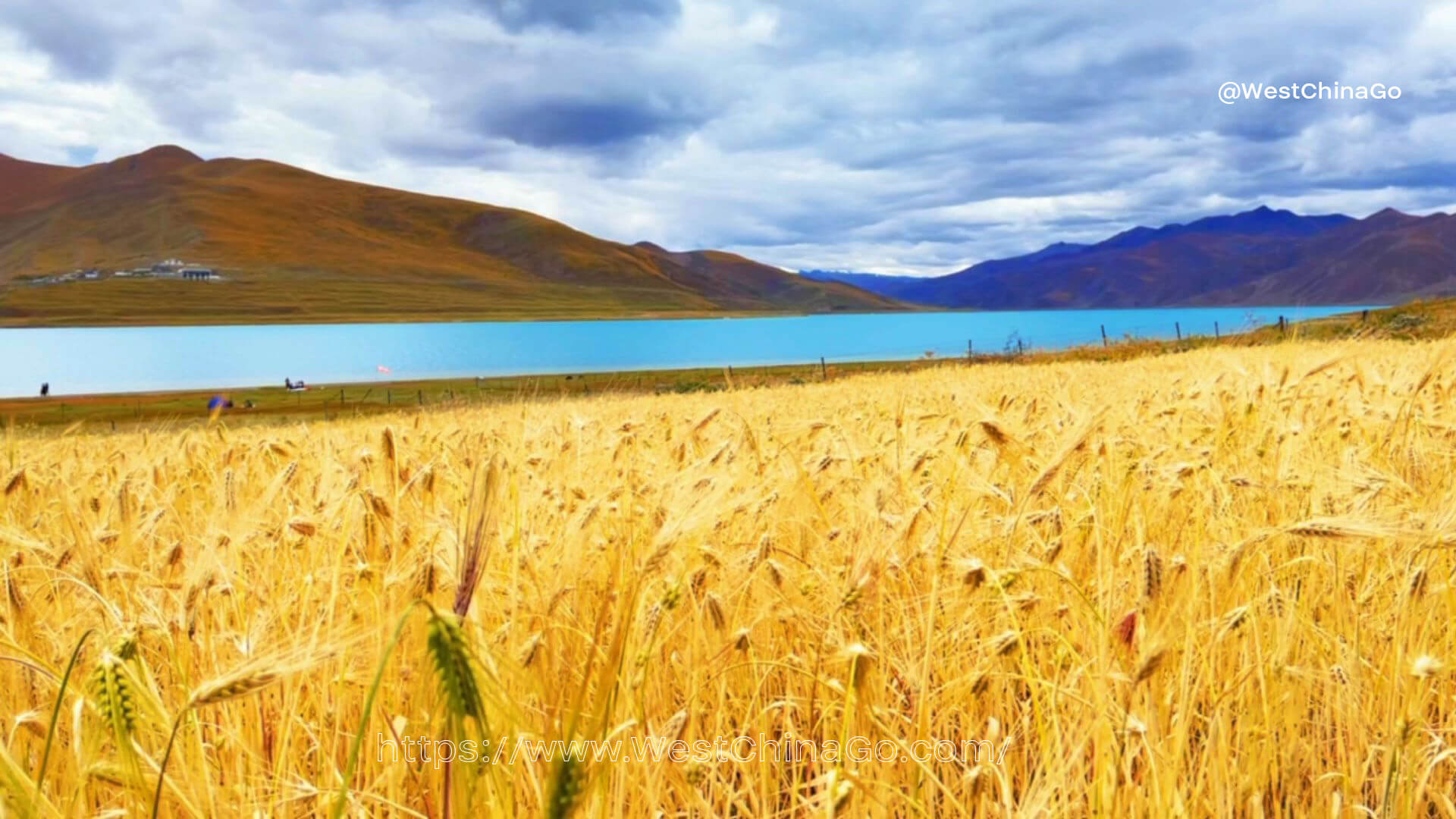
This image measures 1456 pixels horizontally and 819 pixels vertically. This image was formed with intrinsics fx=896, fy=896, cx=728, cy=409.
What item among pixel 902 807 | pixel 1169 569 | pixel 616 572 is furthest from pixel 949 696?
pixel 616 572

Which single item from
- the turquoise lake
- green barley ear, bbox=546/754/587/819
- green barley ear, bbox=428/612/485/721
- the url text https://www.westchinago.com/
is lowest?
the url text https://www.westchinago.com/

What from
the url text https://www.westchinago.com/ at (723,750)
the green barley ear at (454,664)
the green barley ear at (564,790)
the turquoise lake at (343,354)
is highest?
the turquoise lake at (343,354)

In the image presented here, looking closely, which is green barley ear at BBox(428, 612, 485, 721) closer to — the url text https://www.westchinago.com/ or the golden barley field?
the golden barley field

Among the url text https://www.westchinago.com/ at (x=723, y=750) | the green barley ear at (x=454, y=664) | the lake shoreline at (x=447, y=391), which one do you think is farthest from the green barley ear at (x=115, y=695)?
the lake shoreline at (x=447, y=391)

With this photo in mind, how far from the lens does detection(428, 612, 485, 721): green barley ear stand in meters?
1.00

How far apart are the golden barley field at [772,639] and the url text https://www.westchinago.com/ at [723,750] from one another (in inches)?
0.9

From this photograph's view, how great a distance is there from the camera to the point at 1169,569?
191 cm

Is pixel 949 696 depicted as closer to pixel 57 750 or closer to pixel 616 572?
pixel 616 572

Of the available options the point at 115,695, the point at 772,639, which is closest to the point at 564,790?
the point at 115,695

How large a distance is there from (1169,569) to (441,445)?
13.4ft

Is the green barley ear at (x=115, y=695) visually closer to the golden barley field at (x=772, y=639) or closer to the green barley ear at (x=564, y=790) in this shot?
the golden barley field at (x=772, y=639)

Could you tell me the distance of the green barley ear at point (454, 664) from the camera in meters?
1.00

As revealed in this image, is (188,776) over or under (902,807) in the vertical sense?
over

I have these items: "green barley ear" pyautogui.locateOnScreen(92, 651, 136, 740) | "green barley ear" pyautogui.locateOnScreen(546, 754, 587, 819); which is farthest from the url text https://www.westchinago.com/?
"green barley ear" pyautogui.locateOnScreen(92, 651, 136, 740)
